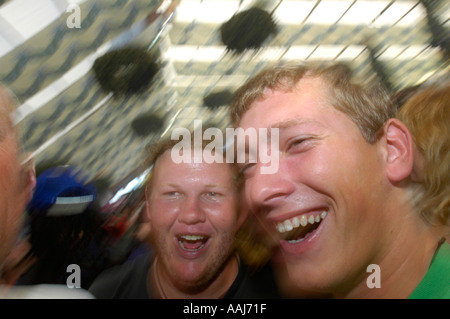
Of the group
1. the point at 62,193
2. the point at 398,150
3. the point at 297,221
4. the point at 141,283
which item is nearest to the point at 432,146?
the point at 398,150

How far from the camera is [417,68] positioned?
0.91 metres

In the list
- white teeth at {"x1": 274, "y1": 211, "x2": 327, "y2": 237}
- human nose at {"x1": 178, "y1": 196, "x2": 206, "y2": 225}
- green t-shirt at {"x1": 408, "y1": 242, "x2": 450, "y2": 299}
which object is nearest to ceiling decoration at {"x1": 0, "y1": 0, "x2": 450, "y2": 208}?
human nose at {"x1": 178, "y1": 196, "x2": 206, "y2": 225}

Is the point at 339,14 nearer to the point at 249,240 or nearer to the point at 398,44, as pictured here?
the point at 398,44

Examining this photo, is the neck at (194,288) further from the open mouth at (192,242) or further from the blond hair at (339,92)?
the blond hair at (339,92)

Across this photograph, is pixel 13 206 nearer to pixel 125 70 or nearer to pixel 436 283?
pixel 125 70

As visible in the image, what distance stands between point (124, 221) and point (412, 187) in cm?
63

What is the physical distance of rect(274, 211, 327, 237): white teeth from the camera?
89 centimetres

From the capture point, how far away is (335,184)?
2.89 ft

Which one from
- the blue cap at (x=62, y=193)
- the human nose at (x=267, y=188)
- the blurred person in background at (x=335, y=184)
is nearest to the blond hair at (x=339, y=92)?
the blurred person in background at (x=335, y=184)

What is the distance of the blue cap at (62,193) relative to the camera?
93 centimetres

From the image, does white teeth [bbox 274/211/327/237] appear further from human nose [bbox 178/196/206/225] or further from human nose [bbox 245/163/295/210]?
human nose [bbox 178/196/206/225]

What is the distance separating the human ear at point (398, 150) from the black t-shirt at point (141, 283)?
1.13 feet
